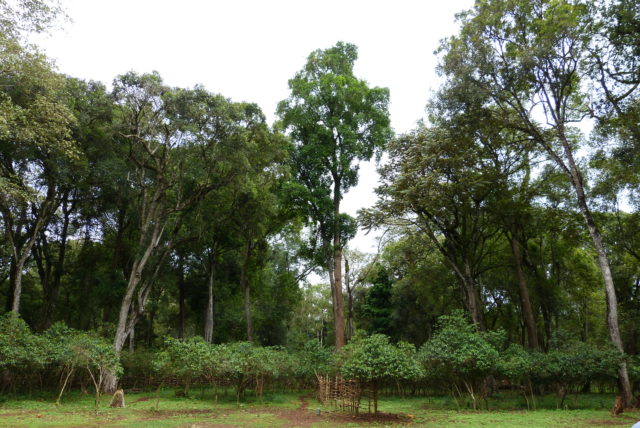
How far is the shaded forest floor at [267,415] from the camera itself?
10.7m

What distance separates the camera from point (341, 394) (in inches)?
598

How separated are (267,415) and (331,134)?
14.5 metres

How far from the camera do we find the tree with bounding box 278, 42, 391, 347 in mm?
21812

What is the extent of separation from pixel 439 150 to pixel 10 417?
55.7 ft

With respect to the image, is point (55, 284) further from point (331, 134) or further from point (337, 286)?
point (331, 134)

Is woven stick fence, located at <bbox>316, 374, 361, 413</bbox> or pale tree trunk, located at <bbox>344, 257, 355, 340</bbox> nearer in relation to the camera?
woven stick fence, located at <bbox>316, 374, 361, 413</bbox>

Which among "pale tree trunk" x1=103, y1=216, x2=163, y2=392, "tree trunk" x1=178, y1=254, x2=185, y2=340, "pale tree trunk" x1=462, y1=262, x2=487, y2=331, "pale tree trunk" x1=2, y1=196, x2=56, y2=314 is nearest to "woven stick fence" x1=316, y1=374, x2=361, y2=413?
"pale tree trunk" x1=462, y1=262, x2=487, y2=331

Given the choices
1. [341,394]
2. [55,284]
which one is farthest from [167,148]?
[341,394]

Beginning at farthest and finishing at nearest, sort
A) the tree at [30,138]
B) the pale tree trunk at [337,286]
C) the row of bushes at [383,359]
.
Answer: the pale tree trunk at [337,286] < the row of bushes at [383,359] < the tree at [30,138]

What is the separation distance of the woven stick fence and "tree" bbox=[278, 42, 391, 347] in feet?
18.7

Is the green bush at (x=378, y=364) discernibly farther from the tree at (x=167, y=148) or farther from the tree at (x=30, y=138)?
the tree at (x=30, y=138)

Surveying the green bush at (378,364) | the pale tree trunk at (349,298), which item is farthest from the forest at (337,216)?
the pale tree trunk at (349,298)

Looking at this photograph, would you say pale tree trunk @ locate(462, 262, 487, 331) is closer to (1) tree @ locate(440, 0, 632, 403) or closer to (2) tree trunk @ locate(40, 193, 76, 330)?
(1) tree @ locate(440, 0, 632, 403)

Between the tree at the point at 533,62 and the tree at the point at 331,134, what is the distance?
697 cm
